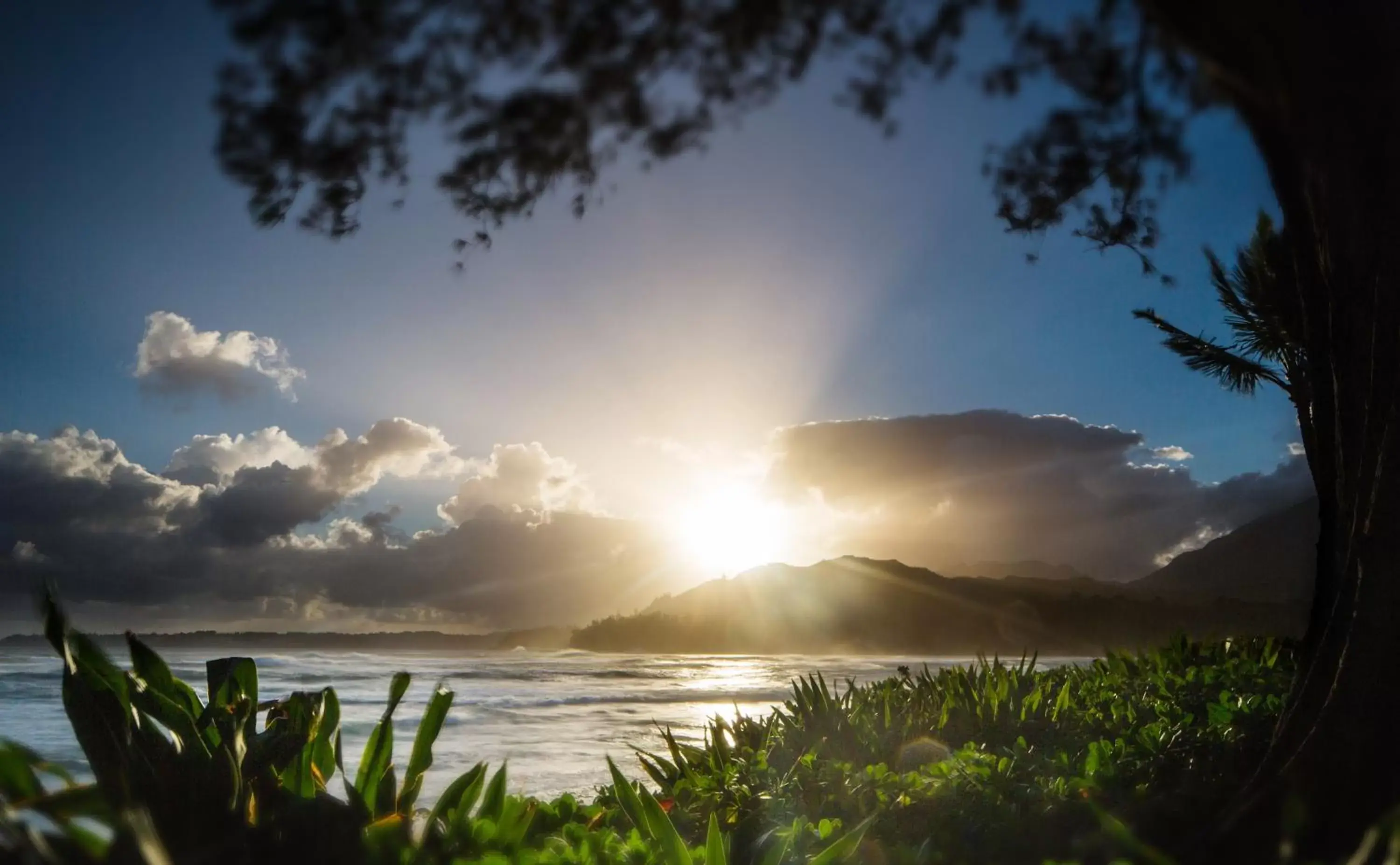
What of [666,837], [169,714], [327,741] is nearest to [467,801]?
[327,741]

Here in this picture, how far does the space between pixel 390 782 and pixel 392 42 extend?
2970 millimetres

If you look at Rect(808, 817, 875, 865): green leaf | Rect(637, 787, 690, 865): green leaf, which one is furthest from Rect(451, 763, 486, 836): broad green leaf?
Rect(808, 817, 875, 865): green leaf

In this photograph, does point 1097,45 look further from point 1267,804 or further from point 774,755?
point 774,755

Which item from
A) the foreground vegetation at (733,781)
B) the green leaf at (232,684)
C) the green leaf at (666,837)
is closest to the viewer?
the foreground vegetation at (733,781)

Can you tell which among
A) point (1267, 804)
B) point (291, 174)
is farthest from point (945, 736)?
point (291, 174)

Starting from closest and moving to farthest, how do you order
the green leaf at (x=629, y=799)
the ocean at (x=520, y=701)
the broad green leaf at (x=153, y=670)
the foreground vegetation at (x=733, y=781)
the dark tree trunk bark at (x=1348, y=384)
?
the foreground vegetation at (x=733, y=781)
the broad green leaf at (x=153, y=670)
the green leaf at (x=629, y=799)
the dark tree trunk bark at (x=1348, y=384)
the ocean at (x=520, y=701)

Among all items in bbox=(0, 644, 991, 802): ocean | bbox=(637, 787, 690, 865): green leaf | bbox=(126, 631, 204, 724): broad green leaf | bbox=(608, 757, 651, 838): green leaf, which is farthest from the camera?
bbox=(0, 644, 991, 802): ocean

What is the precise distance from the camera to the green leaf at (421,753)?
2.86 m

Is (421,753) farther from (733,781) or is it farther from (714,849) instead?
(733,781)

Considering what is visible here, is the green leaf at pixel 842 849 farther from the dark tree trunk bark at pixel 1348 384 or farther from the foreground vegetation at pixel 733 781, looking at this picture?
the dark tree trunk bark at pixel 1348 384

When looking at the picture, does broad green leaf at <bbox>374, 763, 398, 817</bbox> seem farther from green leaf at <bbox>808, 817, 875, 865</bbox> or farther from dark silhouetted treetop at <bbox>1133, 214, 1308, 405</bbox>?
dark silhouetted treetop at <bbox>1133, 214, 1308, 405</bbox>

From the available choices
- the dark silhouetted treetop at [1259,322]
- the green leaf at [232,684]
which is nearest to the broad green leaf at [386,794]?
the green leaf at [232,684]

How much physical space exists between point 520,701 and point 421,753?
13.6m

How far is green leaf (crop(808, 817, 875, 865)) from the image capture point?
8.17 ft
